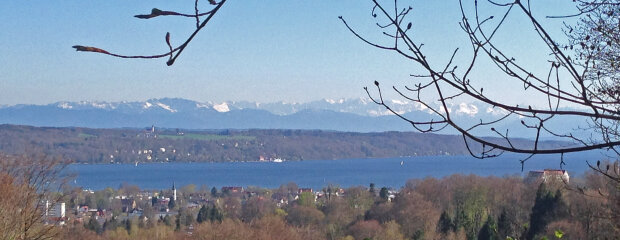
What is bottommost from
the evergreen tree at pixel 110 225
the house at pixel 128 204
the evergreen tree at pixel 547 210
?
the house at pixel 128 204

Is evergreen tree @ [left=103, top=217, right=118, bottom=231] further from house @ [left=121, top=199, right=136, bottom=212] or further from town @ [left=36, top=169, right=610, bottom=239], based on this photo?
house @ [left=121, top=199, right=136, bottom=212]

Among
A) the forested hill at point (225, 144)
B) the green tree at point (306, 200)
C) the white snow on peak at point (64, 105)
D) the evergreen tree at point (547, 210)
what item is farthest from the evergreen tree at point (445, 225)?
the white snow on peak at point (64, 105)

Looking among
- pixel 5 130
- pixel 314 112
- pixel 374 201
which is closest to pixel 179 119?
pixel 314 112

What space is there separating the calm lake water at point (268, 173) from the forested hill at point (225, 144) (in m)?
1.29

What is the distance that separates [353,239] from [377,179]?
39.2 meters

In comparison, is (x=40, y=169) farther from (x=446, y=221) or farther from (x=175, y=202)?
(x=175, y=202)

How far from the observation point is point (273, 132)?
317 feet

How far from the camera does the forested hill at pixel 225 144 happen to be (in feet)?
256

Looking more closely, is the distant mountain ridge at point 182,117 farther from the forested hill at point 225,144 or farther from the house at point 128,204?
the house at point 128,204

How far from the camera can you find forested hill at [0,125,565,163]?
77938 mm

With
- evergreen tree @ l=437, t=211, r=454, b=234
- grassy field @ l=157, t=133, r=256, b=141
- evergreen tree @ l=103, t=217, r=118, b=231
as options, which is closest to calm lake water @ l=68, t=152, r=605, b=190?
grassy field @ l=157, t=133, r=256, b=141

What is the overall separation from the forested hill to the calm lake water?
1.29 metres

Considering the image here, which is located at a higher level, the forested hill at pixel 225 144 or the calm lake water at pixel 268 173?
the forested hill at pixel 225 144

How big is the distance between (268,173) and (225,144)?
1888 cm
